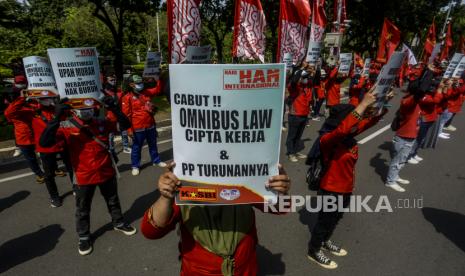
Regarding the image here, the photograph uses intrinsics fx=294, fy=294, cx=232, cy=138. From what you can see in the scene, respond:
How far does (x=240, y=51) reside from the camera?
5.32 m

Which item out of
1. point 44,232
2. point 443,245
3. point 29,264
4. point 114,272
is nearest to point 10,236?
point 44,232

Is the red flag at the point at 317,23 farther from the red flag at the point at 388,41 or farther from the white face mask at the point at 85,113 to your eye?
the white face mask at the point at 85,113

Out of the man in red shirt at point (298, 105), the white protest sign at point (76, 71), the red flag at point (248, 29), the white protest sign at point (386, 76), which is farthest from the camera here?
the man in red shirt at point (298, 105)

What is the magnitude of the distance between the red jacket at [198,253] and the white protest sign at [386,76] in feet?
5.52

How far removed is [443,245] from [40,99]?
19.7 feet

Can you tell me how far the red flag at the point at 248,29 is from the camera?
16.8ft

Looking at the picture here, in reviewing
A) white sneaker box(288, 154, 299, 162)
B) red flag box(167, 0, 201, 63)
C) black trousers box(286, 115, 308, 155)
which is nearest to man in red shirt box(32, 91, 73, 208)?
red flag box(167, 0, 201, 63)

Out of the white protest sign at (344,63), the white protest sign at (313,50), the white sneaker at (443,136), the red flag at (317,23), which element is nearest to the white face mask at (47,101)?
the white protest sign at (313,50)

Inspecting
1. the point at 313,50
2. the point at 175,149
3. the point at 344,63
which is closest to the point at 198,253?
the point at 175,149

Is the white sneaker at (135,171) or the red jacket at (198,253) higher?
the red jacket at (198,253)

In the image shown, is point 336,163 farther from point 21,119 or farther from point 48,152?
point 21,119

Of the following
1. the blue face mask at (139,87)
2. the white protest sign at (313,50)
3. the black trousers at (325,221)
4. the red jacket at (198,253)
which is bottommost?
the black trousers at (325,221)

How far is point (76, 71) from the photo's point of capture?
10.1 feet

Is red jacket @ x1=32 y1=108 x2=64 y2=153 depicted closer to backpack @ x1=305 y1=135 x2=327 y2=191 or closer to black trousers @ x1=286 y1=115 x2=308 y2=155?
backpack @ x1=305 y1=135 x2=327 y2=191
